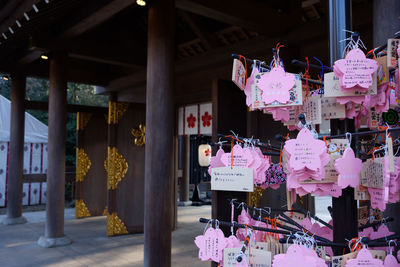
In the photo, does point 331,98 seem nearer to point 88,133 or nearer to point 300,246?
point 300,246

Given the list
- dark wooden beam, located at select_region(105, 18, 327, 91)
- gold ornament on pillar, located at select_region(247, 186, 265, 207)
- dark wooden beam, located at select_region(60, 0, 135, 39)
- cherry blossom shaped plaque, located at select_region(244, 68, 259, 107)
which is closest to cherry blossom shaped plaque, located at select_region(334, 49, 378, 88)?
cherry blossom shaped plaque, located at select_region(244, 68, 259, 107)

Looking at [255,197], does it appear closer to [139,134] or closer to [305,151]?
[139,134]

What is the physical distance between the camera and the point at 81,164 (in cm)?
848

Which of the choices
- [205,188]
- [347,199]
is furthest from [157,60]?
[205,188]

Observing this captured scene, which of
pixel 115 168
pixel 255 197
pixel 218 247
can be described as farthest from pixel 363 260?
pixel 115 168

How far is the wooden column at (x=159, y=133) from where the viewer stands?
145 inches

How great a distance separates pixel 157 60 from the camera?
12.3 ft

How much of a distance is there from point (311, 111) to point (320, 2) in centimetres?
326

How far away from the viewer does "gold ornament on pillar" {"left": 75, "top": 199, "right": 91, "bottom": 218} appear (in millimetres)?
8245

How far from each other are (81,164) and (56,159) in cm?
297

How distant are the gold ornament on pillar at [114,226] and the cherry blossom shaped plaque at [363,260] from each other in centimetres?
574

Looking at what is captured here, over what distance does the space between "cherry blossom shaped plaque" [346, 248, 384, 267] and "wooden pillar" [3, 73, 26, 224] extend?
8.02m

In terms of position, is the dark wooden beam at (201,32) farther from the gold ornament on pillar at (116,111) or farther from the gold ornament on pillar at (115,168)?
the gold ornament on pillar at (115,168)

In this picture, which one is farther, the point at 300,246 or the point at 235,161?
the point at 235,161
